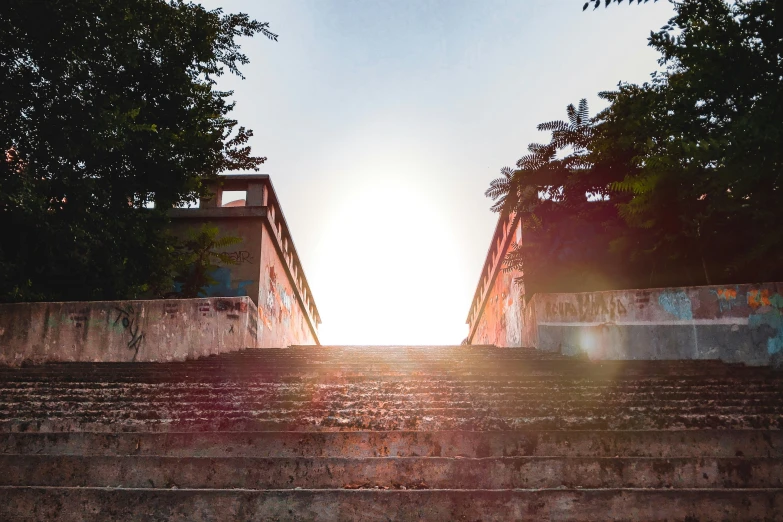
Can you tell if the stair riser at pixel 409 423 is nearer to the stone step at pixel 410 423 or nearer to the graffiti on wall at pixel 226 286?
the stone step at pixel 410 423

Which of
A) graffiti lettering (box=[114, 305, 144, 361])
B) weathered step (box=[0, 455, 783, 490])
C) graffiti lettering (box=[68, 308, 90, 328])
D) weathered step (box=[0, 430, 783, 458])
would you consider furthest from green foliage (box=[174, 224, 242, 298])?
weathered step (box=[0, 455, 783, 490])

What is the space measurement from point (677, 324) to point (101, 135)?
8950mm

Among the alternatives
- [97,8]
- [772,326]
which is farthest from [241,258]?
[772,326]

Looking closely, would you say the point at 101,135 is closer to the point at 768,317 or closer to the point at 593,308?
the point at 593,308

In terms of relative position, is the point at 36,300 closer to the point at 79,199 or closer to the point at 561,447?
the point at 79,199

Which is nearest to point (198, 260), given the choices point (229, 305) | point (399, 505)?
point (229, 305)

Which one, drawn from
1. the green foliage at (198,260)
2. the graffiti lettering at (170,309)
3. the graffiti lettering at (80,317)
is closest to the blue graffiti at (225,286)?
the green foliage at (198,260)

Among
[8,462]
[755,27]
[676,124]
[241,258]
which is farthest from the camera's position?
[241,258]

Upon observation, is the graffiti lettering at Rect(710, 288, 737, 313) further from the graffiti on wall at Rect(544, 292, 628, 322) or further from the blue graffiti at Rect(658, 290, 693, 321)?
the graffiti on wall at Rect(544, 292, 628, 322)

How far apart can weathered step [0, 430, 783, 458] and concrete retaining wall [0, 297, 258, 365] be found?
414 cm

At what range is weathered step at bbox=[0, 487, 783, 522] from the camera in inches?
129

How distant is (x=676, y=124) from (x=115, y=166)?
28.6 ft

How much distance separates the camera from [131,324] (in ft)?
26.2

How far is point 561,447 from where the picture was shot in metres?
3.97
